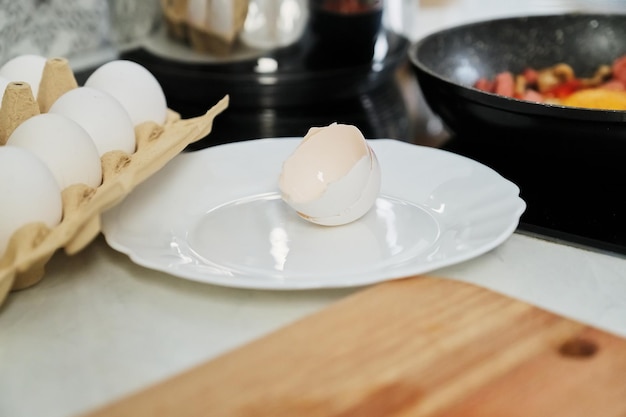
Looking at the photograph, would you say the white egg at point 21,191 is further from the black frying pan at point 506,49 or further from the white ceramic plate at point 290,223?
the black frying pan at point 506,49

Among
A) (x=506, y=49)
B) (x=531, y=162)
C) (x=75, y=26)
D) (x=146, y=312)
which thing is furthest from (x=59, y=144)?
(x=506, y=49)

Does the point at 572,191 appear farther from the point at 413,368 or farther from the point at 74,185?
the point at 74,185

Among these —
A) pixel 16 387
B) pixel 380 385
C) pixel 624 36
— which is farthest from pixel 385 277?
pixel 624 36

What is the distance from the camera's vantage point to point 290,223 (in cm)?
74

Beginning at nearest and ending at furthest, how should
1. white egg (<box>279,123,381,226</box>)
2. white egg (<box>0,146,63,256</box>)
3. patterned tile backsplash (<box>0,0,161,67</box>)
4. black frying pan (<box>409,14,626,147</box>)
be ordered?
white egg (<box>0,146,63,256</box>) → white egg (<box>279,123,381,226</box>) → black frying pan (<box>409,14,626,147</box>) → patterned tile backsplash (<box>0,0,161,67</box>)

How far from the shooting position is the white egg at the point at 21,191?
60 centimetres

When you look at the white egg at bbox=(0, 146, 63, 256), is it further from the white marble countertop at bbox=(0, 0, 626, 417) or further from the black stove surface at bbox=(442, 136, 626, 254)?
the black stove surface at bbox=(442, 136, 626, 254)

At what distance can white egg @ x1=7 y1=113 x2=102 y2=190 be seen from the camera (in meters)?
0.65

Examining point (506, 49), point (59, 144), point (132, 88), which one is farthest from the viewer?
point (506, 49)

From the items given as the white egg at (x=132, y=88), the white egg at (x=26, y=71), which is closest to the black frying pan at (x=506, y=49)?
the white egg at (x=132, y=88)

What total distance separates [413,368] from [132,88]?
464mm

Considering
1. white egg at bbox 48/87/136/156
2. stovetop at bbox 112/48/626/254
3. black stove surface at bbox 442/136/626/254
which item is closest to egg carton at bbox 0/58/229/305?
white egg at bbox 48/87/136/156

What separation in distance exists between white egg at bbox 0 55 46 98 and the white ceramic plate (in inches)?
6.9

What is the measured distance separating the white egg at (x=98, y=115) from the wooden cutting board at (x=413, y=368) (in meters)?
0.30
